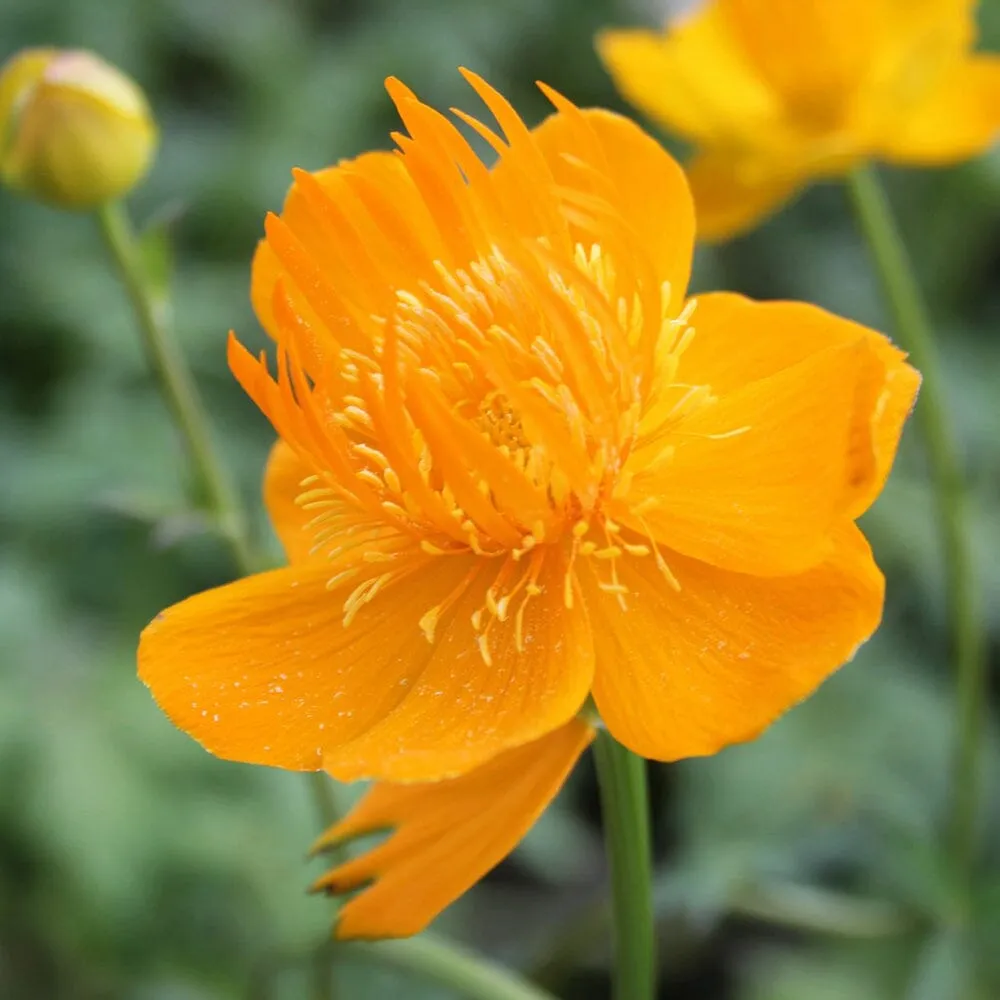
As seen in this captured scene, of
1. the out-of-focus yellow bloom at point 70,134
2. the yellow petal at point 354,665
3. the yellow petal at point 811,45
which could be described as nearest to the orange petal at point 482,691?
the yellow petal at point 354,665

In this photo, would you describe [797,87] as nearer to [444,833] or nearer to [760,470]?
[760,470]

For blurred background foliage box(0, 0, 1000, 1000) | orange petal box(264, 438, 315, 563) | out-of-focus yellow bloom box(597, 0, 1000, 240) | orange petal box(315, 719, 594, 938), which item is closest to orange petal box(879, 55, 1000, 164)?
out-of-focus yellow bloom box(597, 0, 1000, 240)

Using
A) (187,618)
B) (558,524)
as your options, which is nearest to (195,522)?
(187,618)

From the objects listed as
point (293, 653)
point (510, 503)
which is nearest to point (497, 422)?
point (510, 503)

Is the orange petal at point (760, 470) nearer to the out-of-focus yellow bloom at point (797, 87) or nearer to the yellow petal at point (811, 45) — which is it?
the out-of-focus yellow bloom at point (797, 87)

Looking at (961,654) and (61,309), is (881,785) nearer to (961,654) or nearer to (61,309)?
(961,654)

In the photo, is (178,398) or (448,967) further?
(178,398)
